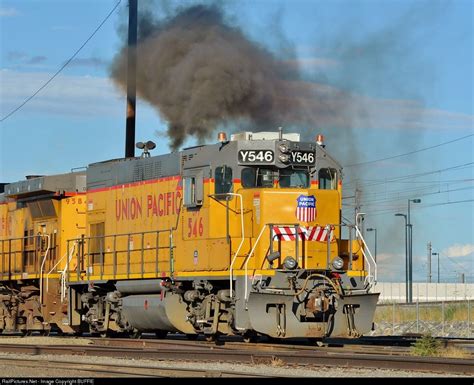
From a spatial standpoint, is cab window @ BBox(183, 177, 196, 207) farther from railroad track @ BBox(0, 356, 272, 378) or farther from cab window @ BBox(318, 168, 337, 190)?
railroad track @ BBox(0, 356, 272, 378)

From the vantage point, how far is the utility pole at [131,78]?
30144 millimetres

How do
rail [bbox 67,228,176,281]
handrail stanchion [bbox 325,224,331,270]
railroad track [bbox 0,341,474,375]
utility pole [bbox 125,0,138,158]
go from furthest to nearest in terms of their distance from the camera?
utility pole [bbox 125,0,138,158] → rail [bbox 67,228,176,281] → handrail stanchion [bbox 325,224,331,270] → railroad track [bbox 0,341,474,375]

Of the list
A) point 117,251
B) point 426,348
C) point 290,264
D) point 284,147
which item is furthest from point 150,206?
point 426,348

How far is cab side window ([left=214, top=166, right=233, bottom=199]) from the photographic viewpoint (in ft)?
63.7

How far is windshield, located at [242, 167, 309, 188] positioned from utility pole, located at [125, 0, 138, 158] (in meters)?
11.1

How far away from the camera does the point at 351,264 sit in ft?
63.1

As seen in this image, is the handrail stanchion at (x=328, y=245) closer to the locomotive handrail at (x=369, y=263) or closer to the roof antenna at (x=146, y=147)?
the locomotive handrail at (x=369, y=263)

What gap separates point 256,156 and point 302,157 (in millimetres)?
952

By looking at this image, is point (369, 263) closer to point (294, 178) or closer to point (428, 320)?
point (294, 178)

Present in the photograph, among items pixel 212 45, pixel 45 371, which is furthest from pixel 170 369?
pixel 212 45

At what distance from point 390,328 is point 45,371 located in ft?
74.2

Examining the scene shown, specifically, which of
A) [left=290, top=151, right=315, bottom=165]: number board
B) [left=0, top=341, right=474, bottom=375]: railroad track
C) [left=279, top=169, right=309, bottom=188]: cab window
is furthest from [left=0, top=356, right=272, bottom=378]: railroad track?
[left=290, top=151, right=315, bottom=165]: number board

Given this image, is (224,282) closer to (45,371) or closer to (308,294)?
(308,294)

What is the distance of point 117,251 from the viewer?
22.5m
